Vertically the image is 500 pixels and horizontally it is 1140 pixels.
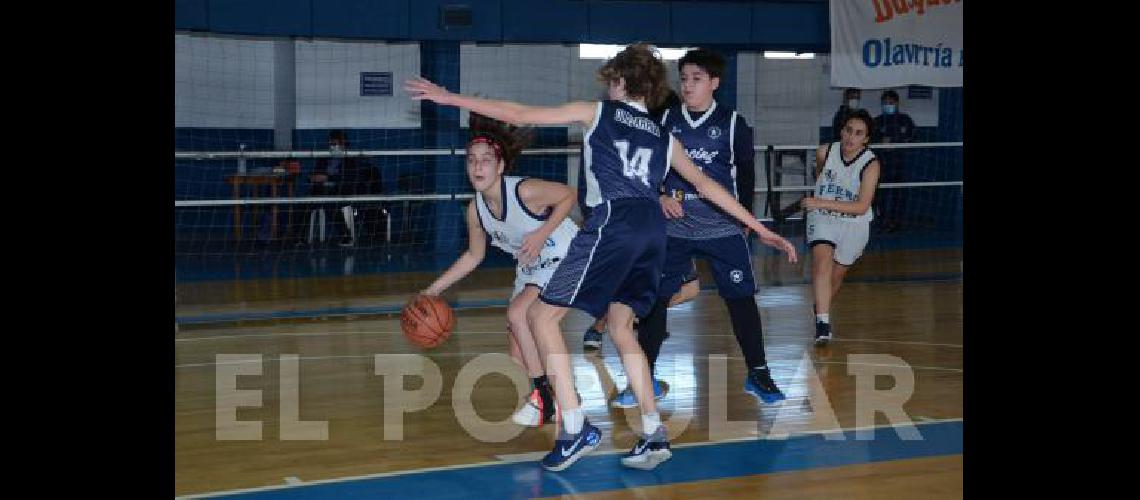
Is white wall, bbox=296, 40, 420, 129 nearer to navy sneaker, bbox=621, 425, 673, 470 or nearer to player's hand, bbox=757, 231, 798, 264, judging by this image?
player's hand, bbox=757, 231, 798, 264

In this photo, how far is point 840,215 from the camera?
363 inches

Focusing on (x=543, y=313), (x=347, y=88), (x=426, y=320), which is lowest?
(x=426, y=320)

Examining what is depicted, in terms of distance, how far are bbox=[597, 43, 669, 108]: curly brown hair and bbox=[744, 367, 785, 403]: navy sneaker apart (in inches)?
73.4

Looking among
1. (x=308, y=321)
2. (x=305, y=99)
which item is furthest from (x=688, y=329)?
(x=305, y=99)

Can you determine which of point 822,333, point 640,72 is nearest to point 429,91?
point 640,72

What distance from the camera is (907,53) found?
15.9m

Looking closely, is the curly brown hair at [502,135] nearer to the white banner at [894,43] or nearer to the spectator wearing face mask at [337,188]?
the spectator wearing face mask at [337,188]

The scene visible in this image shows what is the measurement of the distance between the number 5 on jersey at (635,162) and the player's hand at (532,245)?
0.67 metres

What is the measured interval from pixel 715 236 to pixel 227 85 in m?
11.6

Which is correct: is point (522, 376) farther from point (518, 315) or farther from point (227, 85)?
point (227, 85)

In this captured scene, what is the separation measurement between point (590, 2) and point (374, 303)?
654cm

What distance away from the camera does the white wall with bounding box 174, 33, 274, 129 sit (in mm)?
16859

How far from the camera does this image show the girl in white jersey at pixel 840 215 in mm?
9070
